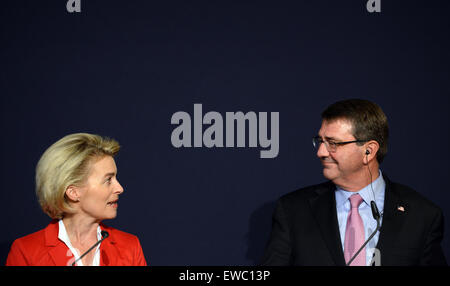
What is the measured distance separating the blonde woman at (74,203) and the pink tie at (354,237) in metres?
0.91

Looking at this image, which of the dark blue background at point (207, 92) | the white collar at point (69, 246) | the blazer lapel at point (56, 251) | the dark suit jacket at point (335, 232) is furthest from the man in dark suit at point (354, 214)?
the blazer lapel at point (56, 251)

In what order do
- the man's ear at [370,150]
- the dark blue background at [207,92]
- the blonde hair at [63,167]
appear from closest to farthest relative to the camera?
1. the blonde hair at [63,167]
2. the man's ear at [370,150]
3. the dark blue background at [207,92]

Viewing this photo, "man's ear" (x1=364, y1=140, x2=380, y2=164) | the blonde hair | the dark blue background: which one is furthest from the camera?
the dark blue background

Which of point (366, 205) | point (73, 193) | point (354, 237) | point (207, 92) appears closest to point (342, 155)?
point (366, 205)

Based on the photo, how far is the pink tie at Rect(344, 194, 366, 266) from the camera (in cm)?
183

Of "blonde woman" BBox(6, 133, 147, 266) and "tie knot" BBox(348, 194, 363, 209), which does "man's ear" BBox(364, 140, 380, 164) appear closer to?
"tie knot" BBox(348, 194, 363, 209)

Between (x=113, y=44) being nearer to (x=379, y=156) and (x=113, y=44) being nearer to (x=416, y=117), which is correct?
(x=379, y=156)

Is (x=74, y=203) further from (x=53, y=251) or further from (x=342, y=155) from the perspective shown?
(x=342, y=155)

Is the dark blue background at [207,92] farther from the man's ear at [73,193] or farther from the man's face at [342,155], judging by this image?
the man's ear at [73,193]

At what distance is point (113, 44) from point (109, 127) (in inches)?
18.9

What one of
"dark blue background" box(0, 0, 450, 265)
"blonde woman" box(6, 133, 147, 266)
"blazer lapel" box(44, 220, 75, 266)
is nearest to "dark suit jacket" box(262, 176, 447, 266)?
"dark blue background" box(0, 0, 450, 265)

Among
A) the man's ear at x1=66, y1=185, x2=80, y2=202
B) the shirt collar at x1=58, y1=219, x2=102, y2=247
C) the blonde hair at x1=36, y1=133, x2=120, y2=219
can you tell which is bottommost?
the shirt collar at x1=58, y1=219, x2=102, y2=247

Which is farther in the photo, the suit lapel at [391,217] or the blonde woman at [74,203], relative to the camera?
the suit lapel at [391,217]

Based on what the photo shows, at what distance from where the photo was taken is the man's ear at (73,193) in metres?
1.67
